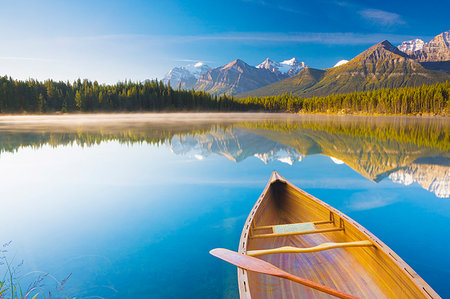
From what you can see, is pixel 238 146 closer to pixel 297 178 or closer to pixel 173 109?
pixel 297 178

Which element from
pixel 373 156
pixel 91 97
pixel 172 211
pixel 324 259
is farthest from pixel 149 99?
pixel 324 259

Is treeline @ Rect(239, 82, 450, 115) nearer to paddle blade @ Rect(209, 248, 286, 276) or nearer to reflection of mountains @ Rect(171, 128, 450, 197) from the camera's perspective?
reflection of mountains @ Rect(171, 128, 450, 197)

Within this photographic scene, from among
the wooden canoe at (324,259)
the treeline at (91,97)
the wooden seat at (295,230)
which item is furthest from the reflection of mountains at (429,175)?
the treeline at (91,97)

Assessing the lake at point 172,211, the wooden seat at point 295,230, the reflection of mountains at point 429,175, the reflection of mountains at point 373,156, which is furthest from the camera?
the reflection of mountains at point 373,156

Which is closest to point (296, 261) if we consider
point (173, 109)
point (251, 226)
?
point (251, 226)

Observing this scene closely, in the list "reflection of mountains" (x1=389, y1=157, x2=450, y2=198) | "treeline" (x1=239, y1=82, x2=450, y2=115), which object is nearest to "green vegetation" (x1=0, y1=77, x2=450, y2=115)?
"treeline" (x1=239, y1=82, x2=450, y2=115)

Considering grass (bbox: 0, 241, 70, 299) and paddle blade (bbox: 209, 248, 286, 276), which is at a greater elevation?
paddle blade (bbox: 209, 248, 286, 276)

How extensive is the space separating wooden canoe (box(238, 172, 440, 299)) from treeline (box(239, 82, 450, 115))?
4040 inches

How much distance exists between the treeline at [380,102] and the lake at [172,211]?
3504 inches

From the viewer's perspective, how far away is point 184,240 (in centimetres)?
620

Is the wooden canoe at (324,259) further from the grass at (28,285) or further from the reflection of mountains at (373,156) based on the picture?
the reflection of mountains at (373,156)

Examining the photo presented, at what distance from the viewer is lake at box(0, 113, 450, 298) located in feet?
16.0

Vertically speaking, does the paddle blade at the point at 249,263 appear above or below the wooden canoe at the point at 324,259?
above

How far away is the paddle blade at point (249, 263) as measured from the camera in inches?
123
